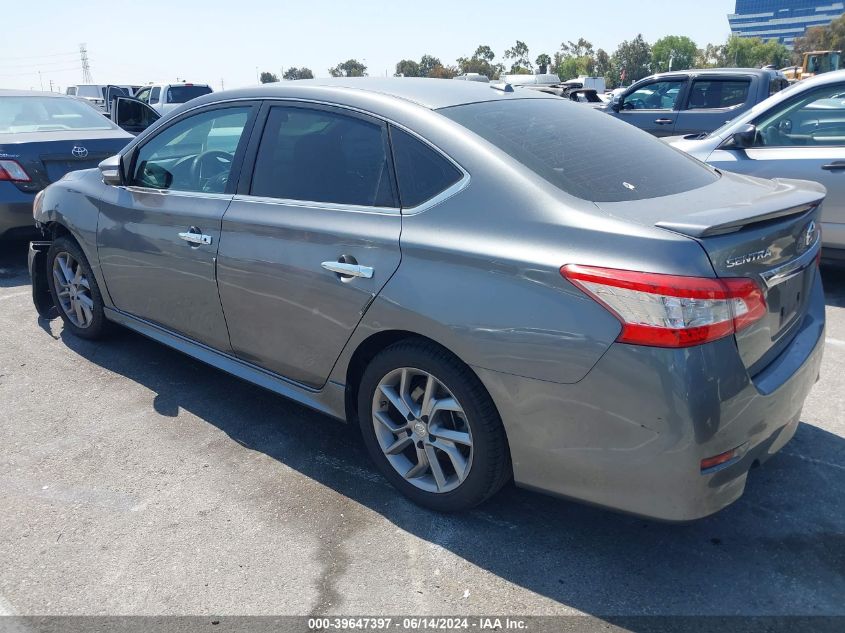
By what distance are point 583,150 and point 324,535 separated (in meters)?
1.89

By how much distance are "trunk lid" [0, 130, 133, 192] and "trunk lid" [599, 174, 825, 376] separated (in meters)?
5.82

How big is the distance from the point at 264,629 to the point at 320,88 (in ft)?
7.55

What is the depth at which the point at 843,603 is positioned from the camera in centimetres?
247

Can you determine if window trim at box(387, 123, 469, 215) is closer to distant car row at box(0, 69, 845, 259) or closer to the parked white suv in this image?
distant car row at box(0, 69, 845, 259)

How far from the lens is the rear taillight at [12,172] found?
21.2ft

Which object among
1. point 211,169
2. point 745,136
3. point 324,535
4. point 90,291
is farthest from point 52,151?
point 745,136

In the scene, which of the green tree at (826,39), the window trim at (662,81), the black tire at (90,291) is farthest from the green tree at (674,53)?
the black tire at (90,291)

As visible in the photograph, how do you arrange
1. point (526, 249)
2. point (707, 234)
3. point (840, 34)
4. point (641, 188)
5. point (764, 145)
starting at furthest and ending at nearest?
point (840, 34), point (764, 145), point (641, 188), point (526, 249), point (707, 234)

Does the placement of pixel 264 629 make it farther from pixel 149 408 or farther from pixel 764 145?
pixel 764 145

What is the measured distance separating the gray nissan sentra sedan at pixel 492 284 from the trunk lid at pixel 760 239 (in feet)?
0.04

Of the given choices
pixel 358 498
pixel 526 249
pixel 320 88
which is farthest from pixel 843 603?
pixel 320 88

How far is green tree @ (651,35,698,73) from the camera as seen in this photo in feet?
377

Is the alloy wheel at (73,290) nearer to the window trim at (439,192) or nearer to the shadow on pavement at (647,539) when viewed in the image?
the shadow on pavement at (647,539)

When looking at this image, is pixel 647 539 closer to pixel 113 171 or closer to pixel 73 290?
pixel 113 171
